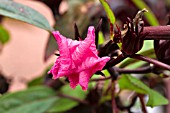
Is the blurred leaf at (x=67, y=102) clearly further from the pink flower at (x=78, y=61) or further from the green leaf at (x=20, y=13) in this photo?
the pink flower at (x=78, y=61)

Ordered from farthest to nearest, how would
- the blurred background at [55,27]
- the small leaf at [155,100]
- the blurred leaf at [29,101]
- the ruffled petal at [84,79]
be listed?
1. the blurred background at [55,27]
2. the blurred leaf at [29,101]
3. the small leaf at [155,100]
4. the ruffled petal at [84,79]

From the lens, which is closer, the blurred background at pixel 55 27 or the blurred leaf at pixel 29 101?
the blurred leaf at pixel 29 101

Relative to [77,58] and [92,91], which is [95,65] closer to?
[77,58]

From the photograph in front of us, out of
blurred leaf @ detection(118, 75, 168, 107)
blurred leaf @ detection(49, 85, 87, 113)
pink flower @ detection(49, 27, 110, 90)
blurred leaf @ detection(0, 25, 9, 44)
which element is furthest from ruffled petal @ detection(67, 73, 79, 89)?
blurred leaf @ detection(0, 25, 9, 44)

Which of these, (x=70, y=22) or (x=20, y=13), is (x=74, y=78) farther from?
(x=70, y=22)

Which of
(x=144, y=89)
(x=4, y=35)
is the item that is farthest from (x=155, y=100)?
(x=4, y=35)

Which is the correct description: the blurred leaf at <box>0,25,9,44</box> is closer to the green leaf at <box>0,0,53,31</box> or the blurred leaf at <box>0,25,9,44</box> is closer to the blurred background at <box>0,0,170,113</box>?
the blurred background at <box>0,0,170,113</box>

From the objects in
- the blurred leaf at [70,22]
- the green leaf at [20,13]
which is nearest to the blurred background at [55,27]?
the blurred leaf at [70,22]
